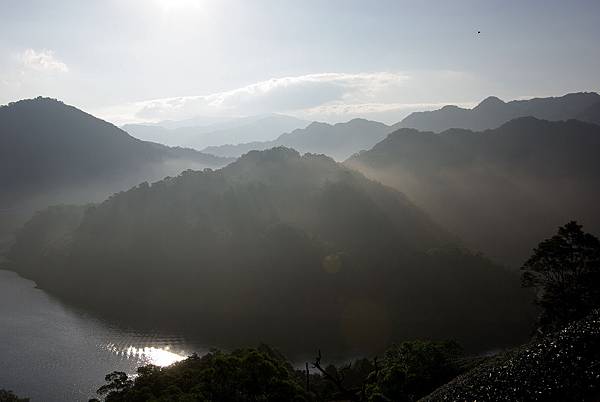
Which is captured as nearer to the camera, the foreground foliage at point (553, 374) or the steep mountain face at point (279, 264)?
the foreground foliage at point (553, 374)

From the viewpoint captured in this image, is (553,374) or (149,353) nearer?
(553,374)

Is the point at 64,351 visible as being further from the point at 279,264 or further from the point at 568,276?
the point at 568,276

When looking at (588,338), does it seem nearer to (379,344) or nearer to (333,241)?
(379,344)

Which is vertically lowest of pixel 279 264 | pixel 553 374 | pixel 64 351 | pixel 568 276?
pixel 64 351

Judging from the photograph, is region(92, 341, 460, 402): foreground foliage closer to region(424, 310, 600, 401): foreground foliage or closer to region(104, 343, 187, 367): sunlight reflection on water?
region(424, 310, 600, 401): foreground foliage

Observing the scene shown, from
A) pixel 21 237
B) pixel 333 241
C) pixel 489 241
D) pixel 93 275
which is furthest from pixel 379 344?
pixel 21 237

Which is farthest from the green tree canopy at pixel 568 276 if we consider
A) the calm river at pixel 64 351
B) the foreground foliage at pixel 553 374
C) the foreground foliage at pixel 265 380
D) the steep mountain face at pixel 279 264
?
the calm river at pixel 64 351

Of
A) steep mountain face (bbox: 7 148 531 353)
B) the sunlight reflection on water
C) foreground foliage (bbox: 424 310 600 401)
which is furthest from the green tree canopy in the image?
the sunlight reflection on water

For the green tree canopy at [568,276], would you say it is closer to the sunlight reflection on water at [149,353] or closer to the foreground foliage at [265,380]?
the foreground foliage at [265,380]

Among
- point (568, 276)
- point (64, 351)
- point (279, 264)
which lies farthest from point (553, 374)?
point (279, 264)

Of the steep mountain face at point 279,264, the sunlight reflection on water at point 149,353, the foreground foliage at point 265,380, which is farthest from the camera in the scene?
the steep mountain face at point 279,264
